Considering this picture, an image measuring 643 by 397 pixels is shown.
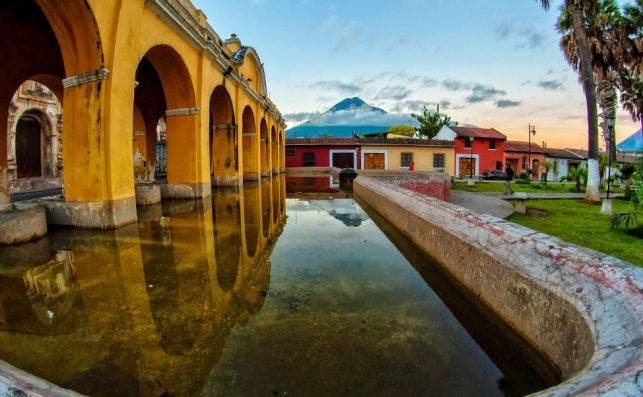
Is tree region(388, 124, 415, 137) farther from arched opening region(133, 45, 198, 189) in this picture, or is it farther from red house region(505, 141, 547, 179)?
arched opening region(133, 45, 198, 189)

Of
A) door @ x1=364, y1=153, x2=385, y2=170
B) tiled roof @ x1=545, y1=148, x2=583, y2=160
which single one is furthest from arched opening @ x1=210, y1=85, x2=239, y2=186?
tiled roof @ x1=545, y1=148, x2=583, y2=160

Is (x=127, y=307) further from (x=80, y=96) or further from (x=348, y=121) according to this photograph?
(x=348, y=121)

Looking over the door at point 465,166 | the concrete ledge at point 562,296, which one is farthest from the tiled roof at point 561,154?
the concrete ledge at point 562,296

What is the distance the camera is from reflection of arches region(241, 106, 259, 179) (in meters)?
17.6

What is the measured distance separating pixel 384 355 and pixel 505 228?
1.70 meters

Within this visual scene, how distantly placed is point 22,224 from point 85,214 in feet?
2.92

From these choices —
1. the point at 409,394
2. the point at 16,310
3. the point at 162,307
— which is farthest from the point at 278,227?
the point at 409,394

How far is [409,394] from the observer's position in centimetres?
190

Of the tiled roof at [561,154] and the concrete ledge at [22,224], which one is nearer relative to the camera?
the concrete ledge at [22,224]

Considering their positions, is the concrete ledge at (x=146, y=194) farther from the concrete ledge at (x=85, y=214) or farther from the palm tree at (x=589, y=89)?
the palm tree at (x=589, y=89)

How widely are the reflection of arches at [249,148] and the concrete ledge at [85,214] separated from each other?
37.9 feet

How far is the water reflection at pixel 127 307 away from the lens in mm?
2062

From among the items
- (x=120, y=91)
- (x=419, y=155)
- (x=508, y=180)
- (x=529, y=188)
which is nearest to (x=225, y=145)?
(x=120, y=91)

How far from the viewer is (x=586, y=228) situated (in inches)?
315
